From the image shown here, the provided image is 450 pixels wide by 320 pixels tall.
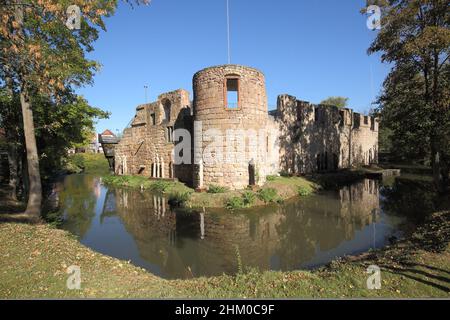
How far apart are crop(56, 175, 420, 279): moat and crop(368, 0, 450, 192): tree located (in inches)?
159

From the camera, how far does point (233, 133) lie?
14625 mm

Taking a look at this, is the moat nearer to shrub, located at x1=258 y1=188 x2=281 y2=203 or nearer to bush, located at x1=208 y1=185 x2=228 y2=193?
shrub, located at x1=258 y1=188 x2=281 y2=203

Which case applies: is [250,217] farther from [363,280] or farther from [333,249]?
[363,280]

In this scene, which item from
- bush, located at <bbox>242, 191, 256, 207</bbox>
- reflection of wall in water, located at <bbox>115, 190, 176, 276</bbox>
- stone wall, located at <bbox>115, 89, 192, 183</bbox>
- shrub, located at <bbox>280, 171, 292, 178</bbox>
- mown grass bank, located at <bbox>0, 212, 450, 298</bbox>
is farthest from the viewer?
stone wall, located at <bbox>115, 89, 192, 183</bbox>

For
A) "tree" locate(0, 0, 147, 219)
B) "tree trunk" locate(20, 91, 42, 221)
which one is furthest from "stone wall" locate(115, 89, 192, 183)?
"tree trunk" locate(20, 91, 42, 221)

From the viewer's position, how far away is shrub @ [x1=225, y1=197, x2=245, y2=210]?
505 inches

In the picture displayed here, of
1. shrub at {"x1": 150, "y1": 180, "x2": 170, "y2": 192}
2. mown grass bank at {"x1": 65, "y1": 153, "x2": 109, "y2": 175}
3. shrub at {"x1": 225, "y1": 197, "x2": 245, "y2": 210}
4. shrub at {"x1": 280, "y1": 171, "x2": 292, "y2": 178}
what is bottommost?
shrub at {"x1": 225, "y1": 197, "x2": 245, "y2": 210}

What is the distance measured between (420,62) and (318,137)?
11.7m

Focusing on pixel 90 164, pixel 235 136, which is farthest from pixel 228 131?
pixel 90 164

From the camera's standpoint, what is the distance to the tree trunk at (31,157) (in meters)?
8.55

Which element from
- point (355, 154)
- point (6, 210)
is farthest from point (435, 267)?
point (355, 154)

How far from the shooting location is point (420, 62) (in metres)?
12.5

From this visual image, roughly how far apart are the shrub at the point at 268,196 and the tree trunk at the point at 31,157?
9.74m

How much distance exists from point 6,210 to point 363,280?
38.5 ft
